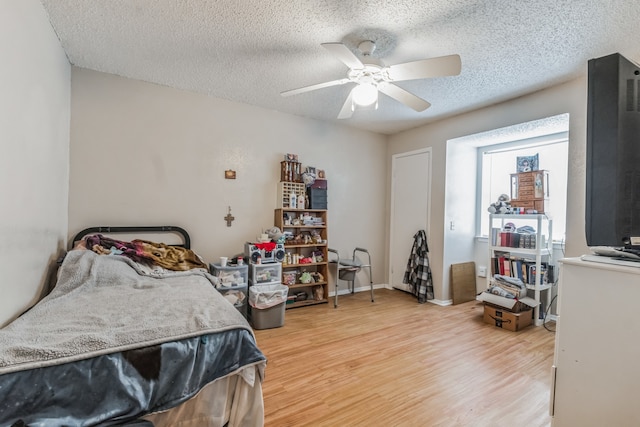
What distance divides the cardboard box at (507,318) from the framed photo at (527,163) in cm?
166

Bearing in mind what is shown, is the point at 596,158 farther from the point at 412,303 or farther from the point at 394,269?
the point at 394,269

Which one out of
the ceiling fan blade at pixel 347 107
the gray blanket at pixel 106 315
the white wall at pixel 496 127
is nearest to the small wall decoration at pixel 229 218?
the gray blanket at pixel 106 315

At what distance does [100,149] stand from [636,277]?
378 centimetres

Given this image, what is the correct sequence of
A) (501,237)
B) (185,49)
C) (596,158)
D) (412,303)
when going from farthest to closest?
(412,303), (501,237), (185,49), (596,158)

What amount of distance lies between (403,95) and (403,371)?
2118 mm

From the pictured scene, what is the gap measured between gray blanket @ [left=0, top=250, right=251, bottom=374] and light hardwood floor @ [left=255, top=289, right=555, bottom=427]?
770 mm

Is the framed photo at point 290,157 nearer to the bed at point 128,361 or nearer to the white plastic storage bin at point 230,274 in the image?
the white plastic storage bin at point 230,274

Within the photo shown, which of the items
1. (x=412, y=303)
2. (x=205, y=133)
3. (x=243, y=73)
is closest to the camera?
(x=243, y=73)

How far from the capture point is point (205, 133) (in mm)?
3236

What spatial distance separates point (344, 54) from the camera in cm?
180

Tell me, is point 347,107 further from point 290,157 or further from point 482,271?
point 482,271

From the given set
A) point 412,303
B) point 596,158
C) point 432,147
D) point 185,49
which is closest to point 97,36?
point 185,49

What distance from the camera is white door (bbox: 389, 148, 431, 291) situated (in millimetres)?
4102

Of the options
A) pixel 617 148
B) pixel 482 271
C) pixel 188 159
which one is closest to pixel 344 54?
pixel 617 148
